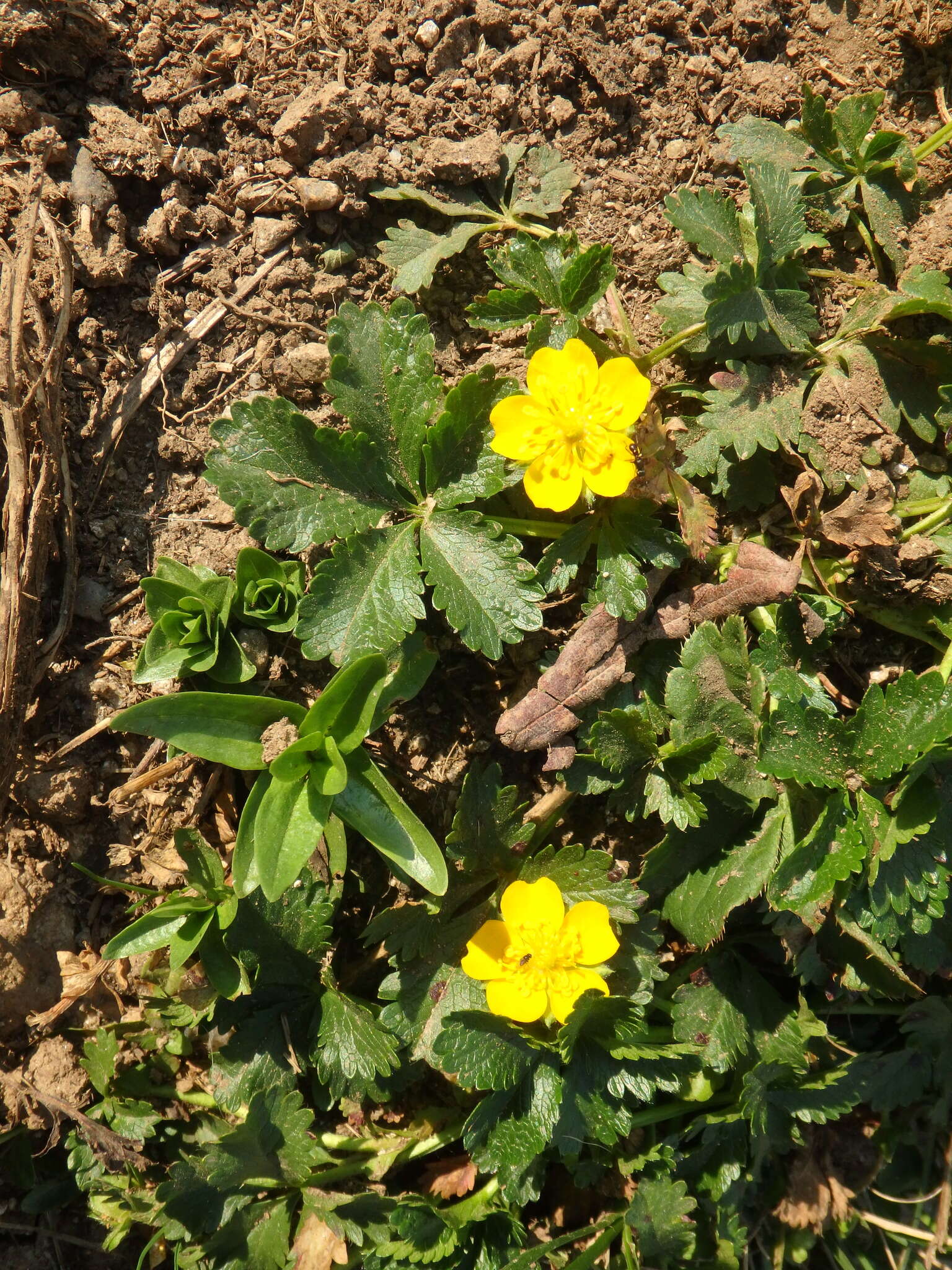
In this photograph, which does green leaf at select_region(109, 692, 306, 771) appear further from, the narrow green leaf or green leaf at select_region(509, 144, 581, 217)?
green leaf at select_region(509, 144, 581, 217)

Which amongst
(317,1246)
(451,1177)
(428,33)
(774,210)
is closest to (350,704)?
(451,1177)

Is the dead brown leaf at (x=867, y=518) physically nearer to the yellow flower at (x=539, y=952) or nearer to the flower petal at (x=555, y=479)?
the flower petal at (x=555, y=479)

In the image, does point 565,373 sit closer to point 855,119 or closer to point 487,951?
point 855,119

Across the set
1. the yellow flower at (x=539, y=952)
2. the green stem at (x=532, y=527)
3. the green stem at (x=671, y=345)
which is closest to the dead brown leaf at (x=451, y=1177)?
the yellow flower at (x=539, y=952)

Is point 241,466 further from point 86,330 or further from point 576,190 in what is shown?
point 576,190

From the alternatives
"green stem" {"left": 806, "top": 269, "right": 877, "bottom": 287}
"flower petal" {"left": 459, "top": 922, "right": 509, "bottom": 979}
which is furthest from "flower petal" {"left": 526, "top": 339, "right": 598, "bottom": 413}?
"flower petal" {"left": 459, "top": 922, "right": 509, "bottom": 979}

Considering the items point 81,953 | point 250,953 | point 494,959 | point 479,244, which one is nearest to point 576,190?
point 479,244
